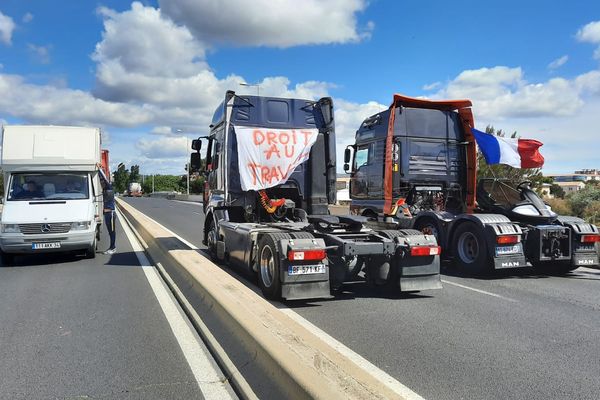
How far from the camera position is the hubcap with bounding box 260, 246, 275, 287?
22.9ft

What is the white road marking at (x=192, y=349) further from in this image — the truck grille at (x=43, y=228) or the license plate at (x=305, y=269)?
the truck grille at (x=43, y=228)

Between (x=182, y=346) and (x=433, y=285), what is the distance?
3774 millimetres

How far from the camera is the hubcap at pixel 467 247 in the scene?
9555mm

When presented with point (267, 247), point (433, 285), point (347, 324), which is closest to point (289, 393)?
point (347, 324)

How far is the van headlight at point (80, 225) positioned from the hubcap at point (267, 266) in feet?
17.8

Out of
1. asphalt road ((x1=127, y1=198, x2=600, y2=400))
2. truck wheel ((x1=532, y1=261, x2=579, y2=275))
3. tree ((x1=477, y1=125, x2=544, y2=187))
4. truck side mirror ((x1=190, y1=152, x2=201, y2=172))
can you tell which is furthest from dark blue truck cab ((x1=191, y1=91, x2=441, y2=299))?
tree ((x1=477, y1=125, x2=544, y2=187))

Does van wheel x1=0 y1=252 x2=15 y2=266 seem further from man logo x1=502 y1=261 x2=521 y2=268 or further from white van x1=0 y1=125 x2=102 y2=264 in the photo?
man logo x1=502 y1=261 x2=521 y2=268

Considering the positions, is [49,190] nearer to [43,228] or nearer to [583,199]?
[43,228]

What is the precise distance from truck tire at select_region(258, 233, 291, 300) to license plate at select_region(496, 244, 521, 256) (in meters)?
4.16

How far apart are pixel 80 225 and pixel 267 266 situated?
5677mm

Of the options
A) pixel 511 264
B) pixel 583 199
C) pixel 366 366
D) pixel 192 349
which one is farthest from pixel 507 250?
pixel 583 199

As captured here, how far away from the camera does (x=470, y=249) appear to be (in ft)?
31.9

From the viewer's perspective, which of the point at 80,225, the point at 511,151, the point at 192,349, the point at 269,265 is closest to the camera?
the point at 192,349

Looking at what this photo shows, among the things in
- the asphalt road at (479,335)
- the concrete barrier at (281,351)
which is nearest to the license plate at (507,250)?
the asphalt road at (479,335)
